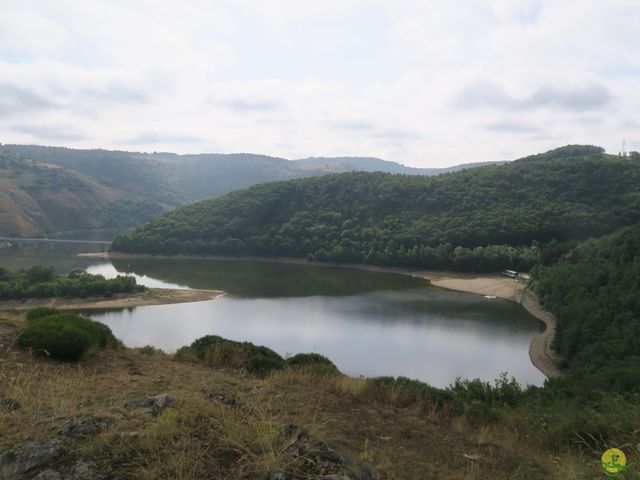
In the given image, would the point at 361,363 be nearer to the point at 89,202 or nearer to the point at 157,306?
the point at 157,306

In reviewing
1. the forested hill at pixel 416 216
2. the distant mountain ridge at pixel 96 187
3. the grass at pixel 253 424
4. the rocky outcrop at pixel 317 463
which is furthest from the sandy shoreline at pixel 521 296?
the distant mountain ridge at pixel 96 187

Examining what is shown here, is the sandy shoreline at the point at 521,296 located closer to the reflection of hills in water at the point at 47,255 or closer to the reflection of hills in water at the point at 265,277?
the reflection of hills in water at the point at 265,277

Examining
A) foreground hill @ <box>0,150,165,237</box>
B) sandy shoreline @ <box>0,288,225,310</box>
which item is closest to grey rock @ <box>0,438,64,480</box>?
sandy shoreline @ <box>0,288,225,310</box>

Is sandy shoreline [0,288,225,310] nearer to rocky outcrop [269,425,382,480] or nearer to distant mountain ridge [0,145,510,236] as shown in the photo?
rocky outcrop [269,425,382,480]

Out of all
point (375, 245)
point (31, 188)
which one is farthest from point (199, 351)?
point (31, 188)

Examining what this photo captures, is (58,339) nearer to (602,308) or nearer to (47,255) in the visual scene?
(602,308)

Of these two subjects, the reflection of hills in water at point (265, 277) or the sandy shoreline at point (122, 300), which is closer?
the sandy shoreline at point (122, 300)
